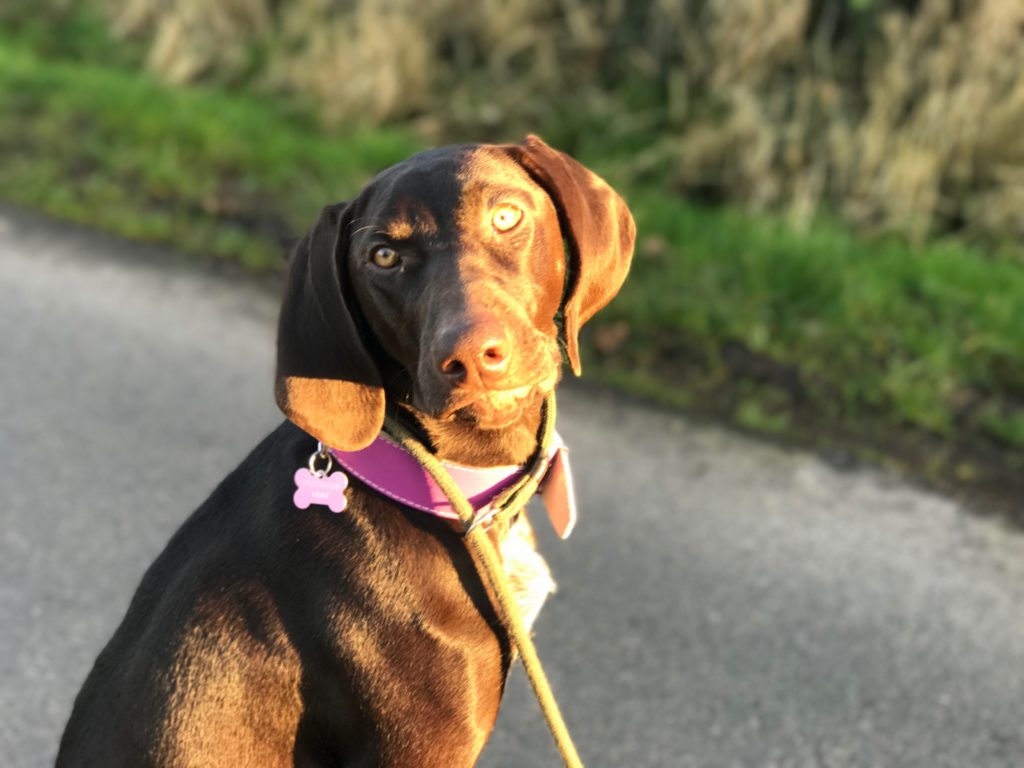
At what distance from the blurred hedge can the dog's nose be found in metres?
4.40

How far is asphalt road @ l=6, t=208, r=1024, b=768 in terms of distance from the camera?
3.53 metres

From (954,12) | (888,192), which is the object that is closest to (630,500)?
(888,192)

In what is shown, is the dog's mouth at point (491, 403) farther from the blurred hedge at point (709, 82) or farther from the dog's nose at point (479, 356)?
the blurred hedge at point (709, 82)

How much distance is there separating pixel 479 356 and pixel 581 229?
1.48 ft

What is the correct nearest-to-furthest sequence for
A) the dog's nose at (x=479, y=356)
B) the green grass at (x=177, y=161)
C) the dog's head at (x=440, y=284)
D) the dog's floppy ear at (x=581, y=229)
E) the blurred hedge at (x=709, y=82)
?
the dog's nose at (x=479, y=356) < the dog's head at (x=440, y=284) < the dog's floppy ear at (x=581, y=229) < the blurred hedge at (x=709, y=82) < the green grass at (x=177, y=161)

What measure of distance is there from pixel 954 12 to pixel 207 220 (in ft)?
13.8

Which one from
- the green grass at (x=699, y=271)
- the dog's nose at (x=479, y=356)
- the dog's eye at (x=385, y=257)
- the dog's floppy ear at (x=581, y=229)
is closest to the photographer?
the dog's nose at (x=479, y=356)

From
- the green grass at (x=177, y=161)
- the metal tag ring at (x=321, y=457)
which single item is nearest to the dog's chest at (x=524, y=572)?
the metal tag ring at (x=321, y=457)

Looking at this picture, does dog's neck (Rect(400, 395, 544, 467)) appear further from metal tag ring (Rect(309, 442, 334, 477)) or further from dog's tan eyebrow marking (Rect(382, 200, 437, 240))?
dog's tan eyebrow marking (Rect(382, 200, 437, 240))

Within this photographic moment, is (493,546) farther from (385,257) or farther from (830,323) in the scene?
(830,323)

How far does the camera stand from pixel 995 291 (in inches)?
226

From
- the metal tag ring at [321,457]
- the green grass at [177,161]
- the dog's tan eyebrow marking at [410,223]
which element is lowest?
the green grass at [177,161]

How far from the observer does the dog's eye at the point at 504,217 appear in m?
2.43

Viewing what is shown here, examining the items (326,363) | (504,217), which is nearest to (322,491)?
(326,363)
